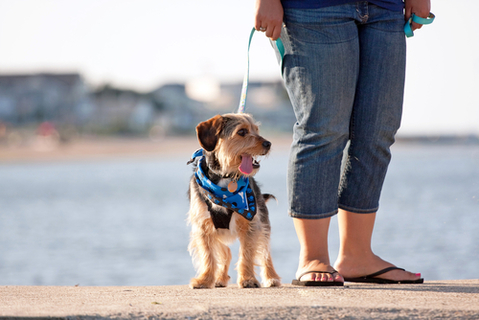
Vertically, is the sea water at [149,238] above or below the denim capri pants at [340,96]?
below

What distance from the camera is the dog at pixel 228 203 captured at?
3.16 meters

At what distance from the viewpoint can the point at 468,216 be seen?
9.79 m

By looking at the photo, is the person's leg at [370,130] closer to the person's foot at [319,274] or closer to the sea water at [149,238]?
the person's foot at [319,274]

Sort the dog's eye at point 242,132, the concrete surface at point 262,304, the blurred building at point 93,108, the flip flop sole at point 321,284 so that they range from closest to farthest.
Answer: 1. the concrete surface at point 262,304
2. the flip flop sole at point 321,284
3. the dog's eye at point 242,132
4. the blurred building at point 93,108

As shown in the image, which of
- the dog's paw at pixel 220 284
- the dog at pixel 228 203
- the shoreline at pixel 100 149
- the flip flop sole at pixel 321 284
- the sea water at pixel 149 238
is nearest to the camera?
the flip flop sole at pixel 321 284

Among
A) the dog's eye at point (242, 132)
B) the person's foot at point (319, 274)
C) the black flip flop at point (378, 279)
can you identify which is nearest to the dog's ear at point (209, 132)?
the dog's eye at point (242, 132)

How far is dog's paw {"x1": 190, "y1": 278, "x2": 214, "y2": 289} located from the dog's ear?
0.79 meters

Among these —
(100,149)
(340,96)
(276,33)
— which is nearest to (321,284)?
(340,96)

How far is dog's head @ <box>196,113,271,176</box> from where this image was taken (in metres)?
3.30

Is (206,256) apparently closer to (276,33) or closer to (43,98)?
(276,33)

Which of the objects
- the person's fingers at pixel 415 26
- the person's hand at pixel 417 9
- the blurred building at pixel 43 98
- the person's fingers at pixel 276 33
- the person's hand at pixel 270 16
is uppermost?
the blurred building at pixel 43 98

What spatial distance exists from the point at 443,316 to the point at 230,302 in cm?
84

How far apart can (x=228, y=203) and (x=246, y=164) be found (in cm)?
32

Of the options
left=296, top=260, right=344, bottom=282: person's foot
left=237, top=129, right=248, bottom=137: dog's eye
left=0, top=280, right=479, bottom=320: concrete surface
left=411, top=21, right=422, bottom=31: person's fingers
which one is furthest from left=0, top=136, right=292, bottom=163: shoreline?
left=0, top=280, right=479, bottom=320: concrete surface
